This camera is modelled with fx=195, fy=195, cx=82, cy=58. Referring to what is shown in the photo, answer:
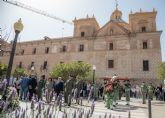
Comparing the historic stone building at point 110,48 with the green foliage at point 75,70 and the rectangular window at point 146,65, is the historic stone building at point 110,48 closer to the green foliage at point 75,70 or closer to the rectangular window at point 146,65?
the rectangular window at point 146,65

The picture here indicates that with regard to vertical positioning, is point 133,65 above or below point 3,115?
above

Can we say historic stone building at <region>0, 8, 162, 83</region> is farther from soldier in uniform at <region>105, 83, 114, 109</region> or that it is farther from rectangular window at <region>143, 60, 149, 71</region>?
soldier in uniform at <region>105, 83, 114, 109</region>

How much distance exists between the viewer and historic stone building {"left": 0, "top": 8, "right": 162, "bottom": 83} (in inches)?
1217

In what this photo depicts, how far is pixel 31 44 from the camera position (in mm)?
42875

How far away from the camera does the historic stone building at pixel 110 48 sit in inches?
1217

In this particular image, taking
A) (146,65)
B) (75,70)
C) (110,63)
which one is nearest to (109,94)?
(75,70)

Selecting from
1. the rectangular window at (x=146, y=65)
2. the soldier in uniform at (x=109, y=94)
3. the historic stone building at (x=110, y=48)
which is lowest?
the soldier in uniform at (x=109, y=94)

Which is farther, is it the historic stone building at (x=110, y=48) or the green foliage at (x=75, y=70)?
the historic stone building at (x=110, y=48)

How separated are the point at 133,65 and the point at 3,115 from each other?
96.1ft

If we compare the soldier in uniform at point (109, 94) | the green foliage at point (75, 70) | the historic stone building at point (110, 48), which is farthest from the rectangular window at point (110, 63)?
the soldier in uniform at point (109, 94)

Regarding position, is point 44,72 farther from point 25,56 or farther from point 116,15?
point 116,15

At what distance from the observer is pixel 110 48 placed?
33.9 m

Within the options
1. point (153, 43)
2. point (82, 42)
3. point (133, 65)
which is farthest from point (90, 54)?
point (153, 43)

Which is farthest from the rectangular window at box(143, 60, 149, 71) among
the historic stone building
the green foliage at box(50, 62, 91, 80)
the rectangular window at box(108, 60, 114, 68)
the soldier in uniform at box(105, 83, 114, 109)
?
the soldier in uniform at box(105, 83, 114, 109)
